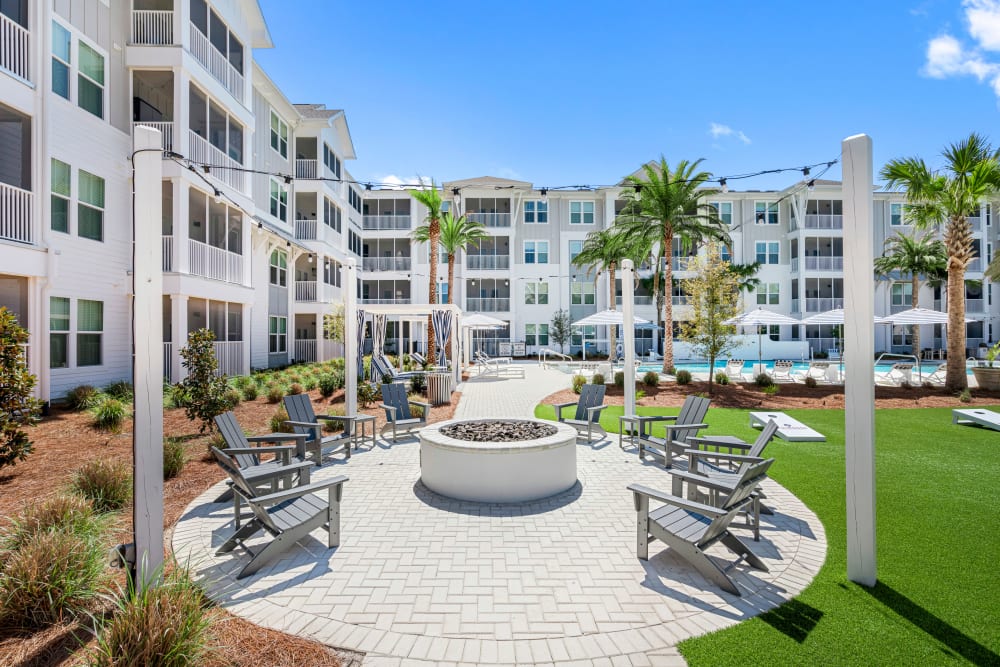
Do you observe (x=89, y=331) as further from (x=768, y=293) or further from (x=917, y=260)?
(x=917, y=260)

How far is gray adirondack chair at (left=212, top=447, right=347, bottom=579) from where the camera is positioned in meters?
3.93

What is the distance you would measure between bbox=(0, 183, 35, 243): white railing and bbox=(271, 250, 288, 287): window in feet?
34.7

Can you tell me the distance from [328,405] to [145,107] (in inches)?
426

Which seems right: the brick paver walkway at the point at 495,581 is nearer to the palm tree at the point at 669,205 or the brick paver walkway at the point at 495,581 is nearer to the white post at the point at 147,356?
the white post at the point at 147,356

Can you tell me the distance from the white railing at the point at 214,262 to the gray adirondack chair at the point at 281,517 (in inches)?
459

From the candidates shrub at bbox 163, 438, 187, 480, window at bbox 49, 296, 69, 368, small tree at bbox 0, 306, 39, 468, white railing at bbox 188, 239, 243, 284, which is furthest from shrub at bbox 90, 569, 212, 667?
white railing at bbox 188, 239, 243, 284

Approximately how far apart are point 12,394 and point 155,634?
19.8 feet

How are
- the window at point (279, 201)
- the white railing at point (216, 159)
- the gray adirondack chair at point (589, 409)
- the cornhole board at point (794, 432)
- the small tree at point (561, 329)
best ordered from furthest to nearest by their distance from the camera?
the small tree at point (561, 329) → the window at point (279, 201) → the white railing at point (216, 159) → the cornhole board at point (794, 432) → the gray adirondack chair at point (589, 409)

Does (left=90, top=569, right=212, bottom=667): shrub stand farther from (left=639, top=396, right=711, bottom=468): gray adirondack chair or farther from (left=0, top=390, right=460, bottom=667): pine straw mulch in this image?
(left=639, top=396, right=711, bottom=468): gray adirondack chair

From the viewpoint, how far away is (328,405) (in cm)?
1240

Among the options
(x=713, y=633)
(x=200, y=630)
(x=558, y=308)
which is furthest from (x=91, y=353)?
(x=558, y=308)

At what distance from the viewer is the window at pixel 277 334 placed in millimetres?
20036

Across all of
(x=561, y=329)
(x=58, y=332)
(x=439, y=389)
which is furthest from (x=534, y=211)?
(x=58, y=332)

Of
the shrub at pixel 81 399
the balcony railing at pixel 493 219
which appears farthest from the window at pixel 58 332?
the balcony railing at pixel 493 219
